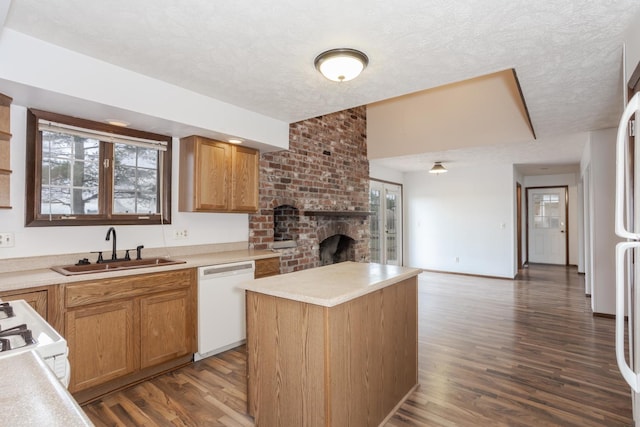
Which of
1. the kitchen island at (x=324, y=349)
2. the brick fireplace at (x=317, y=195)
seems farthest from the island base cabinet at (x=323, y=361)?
the brick fireplace at (x=317, y=195)

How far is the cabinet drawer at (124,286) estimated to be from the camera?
2182 millimetres

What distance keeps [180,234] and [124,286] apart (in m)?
0.96

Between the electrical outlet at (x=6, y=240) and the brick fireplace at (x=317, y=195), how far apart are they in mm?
2084

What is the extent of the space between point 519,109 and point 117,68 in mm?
4518

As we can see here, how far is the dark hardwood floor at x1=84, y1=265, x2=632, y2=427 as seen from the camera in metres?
2.11

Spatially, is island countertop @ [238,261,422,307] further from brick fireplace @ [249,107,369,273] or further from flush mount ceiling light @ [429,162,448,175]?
flush mount ceiling light @ [429,162,448,175]

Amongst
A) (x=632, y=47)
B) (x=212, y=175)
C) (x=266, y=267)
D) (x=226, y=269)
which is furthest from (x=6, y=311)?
(x=632, y=47)

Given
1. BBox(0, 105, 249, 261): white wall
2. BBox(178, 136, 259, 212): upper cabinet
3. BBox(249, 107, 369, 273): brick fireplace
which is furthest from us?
BBox(249, 107, 369, 273): brick fireplace

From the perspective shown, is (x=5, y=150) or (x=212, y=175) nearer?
(x=5, y=150)

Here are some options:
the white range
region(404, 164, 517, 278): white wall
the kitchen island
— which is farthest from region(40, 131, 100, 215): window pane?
region(404, 164, 517, 278): white wall

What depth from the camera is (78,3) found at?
167cm

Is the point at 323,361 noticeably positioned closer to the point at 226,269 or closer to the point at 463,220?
the point at 226,269

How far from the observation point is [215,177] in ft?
10.8

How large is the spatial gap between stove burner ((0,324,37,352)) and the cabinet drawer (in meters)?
1.04
